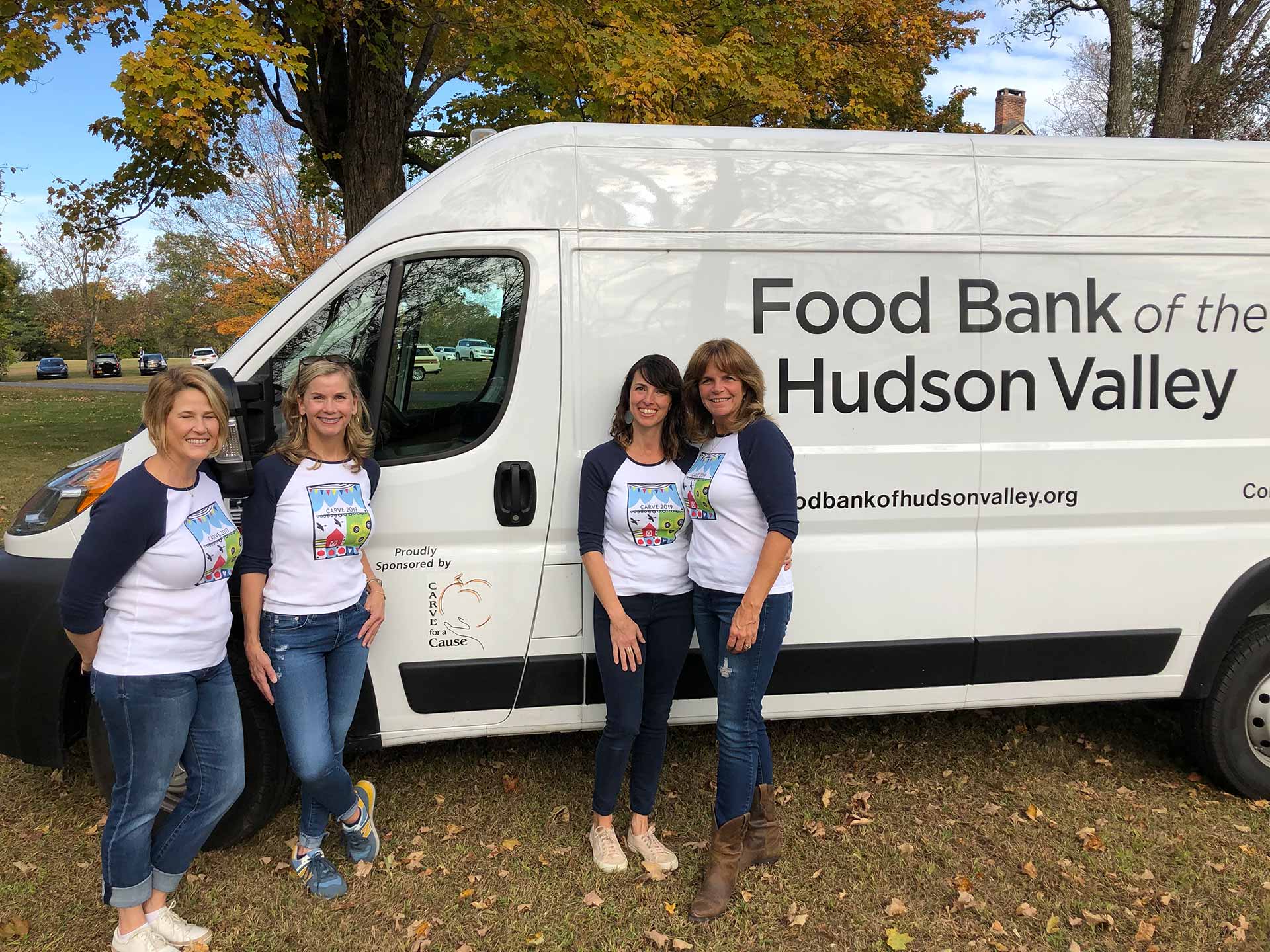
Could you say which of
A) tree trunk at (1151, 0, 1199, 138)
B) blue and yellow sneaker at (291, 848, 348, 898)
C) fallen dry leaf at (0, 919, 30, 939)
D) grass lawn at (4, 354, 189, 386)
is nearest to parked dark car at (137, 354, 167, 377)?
grass lawn at (4, 354, 189, 386)

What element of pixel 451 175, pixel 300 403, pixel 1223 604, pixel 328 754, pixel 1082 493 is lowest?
pixel 328 754

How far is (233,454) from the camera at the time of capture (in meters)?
2.80

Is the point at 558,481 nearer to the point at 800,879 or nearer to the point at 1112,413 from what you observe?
the point at 800,879

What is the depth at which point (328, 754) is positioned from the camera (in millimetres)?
2785

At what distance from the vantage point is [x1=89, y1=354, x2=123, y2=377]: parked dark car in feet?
139

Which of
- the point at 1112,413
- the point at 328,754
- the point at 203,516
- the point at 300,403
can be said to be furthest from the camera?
the point at 1112,413

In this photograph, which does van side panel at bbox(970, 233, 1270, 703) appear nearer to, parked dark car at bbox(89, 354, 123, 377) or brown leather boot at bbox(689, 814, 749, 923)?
brown leather boot at bbox(689, 814, 749, 923)

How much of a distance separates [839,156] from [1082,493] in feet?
4.91

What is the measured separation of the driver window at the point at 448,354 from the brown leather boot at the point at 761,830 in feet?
5.25

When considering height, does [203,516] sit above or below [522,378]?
below

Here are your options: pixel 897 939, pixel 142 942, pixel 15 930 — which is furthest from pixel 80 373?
pixel 897 939

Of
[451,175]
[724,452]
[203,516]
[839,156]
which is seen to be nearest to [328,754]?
[203,516]

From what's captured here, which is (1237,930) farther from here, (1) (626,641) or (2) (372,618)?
(2) (372,618)

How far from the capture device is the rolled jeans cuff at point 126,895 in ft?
8.39
